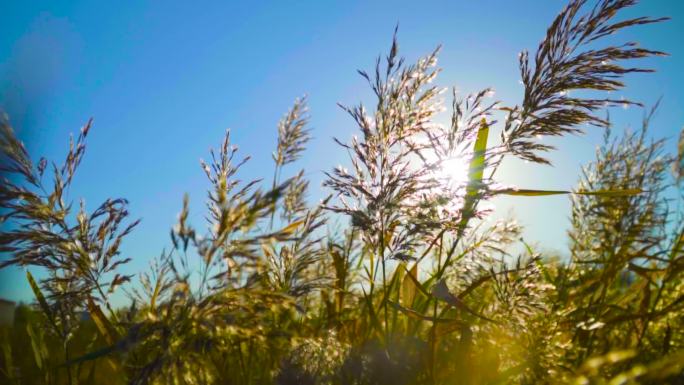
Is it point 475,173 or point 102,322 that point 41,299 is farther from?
point 475,173

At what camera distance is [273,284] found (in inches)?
78.2

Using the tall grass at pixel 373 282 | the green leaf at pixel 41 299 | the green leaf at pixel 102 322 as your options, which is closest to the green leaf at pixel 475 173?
the tall grass at pixel 373 282

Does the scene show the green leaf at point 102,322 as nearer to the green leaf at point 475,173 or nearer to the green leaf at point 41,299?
the green leaf at point 41,299

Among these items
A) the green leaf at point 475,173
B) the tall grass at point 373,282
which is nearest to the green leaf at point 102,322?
the tall grass at point 373,282

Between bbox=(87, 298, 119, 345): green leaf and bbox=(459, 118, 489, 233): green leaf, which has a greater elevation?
bbox=(459, 118, 489, 233): green leaf

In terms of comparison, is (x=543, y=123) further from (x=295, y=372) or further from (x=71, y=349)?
(x=71, y=349)

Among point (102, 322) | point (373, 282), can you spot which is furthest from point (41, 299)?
point (373, 282)

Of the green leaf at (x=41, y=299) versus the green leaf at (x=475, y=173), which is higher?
the green leaf at (x=475, y=173)

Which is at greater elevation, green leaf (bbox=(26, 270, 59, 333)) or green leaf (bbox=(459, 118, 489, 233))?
green leaf (bbox=(459, 118, 489, 233))

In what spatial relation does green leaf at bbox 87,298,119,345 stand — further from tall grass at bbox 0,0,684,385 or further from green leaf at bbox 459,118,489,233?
green leaf at bbox 459,118,489,233

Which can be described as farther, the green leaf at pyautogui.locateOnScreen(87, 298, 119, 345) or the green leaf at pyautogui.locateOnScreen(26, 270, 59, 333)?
the green leaf at pyautogui.locateOnScreen(87, 298, 119, 345)

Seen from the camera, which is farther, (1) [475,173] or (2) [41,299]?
(1) [475,173]

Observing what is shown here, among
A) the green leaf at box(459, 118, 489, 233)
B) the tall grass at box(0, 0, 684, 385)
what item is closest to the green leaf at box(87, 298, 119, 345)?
the tall grass at box(0, 0, 684, 385)

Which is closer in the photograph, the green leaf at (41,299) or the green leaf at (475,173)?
the green leaf at (41,299)
